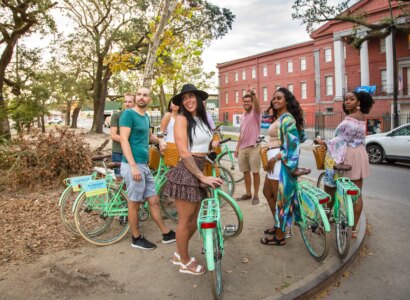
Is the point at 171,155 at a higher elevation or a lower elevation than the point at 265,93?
lower

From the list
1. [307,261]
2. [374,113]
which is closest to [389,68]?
[374,113]

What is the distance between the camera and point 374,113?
34.0 metres

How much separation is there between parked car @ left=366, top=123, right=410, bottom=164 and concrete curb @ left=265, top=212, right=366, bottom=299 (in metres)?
9.03

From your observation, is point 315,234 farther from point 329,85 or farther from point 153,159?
point 329,85

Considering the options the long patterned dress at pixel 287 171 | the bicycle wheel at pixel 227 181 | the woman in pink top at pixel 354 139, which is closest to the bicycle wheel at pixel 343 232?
the woman in pink top at pixel 354 139

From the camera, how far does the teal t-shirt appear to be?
4.34 m

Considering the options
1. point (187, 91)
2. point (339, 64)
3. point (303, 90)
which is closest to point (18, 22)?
point (187, 91)

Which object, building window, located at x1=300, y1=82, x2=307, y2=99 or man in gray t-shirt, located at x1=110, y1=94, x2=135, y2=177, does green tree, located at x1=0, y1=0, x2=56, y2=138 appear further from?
building window, located at x1=300, y1=82, x2=307, y2=99

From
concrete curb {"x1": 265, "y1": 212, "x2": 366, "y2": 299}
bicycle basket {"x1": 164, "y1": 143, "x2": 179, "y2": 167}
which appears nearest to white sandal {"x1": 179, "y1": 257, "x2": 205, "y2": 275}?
concrete curb {"x1": 265, "y1": 212, "x2": 366, "y2": 299}

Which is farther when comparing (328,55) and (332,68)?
(328,55)

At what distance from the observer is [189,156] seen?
11.0 ft

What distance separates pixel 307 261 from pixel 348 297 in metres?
0.65

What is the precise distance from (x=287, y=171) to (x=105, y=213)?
8.17 feet

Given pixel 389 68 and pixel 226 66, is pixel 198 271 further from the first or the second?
pixel 226 66
